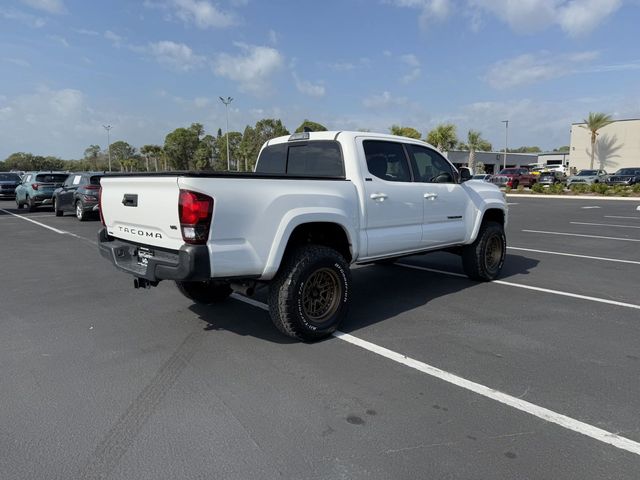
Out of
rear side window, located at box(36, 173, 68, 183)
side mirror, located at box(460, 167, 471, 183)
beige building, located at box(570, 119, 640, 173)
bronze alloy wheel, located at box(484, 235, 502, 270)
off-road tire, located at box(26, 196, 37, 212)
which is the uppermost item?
beige building, located at box(570, 119, 640, 173)

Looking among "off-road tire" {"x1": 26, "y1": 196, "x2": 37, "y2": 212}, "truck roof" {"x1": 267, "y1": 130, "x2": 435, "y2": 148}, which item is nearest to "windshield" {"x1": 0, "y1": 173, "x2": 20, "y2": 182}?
"off-road tire" {"x1": 26, "y1": 196, "x2": 37, "y2": 212}

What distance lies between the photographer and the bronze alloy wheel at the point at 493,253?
22.8ft

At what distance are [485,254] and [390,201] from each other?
2.42 meters

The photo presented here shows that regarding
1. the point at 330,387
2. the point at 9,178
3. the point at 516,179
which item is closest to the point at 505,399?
the point at 330,387

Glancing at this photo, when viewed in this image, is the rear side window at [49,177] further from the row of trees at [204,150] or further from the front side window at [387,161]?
the row of trees at [204,150]

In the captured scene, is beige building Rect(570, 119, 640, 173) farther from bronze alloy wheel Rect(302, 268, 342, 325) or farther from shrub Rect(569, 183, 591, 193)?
bronze alloy wheel Rect(302, 268, 342, 325)

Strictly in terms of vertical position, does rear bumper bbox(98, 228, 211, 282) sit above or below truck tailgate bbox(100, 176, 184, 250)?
below

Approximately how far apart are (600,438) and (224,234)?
2922 mm

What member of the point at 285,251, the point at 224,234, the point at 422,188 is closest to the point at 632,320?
the point at 422,188

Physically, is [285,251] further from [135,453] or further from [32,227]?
[32,227]

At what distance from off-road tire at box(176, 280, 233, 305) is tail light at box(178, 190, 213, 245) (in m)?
1.87

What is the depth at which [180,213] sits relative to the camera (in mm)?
3646

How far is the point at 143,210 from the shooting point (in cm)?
412

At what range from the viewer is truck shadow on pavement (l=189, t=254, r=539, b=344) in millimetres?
4891
